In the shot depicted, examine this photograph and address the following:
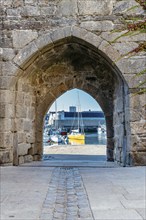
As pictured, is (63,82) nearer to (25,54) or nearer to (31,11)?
(25,54)

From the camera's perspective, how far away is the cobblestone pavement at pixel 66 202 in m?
2.04

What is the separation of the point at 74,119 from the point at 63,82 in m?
41.4

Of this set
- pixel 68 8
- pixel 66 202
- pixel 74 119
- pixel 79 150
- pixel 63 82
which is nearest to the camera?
pixel 66 202

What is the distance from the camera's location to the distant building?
4686cm

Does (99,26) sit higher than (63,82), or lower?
→ higher

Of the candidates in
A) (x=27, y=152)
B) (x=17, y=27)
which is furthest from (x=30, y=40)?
(x=27, y=152)

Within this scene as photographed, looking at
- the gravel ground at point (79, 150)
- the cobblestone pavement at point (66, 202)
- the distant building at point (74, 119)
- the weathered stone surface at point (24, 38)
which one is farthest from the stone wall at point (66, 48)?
the distant building at point (74, 119)

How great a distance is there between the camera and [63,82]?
22.6 feet

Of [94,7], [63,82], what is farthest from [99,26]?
[63,82]

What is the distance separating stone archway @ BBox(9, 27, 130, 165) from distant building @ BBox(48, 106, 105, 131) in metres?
37.5

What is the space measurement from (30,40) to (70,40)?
762 millimetres

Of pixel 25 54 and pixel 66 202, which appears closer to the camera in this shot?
pixel 66 202

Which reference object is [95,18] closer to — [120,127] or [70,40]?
[70,40]

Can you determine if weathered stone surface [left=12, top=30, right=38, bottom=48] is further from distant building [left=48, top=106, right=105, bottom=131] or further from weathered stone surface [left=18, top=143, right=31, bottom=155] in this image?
distant building [left=48, top=106, right=105, bottom=131]
